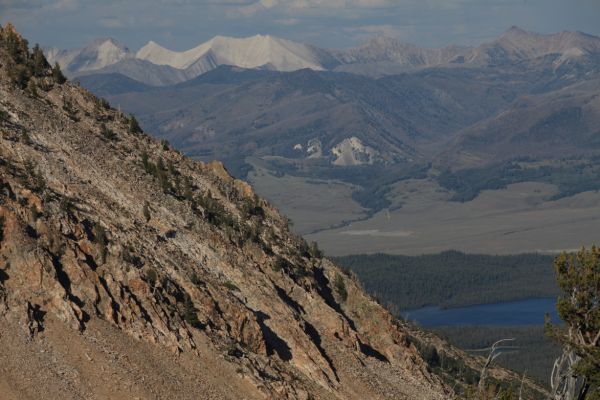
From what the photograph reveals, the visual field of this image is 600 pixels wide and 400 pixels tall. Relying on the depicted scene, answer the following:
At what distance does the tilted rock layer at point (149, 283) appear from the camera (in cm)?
5291

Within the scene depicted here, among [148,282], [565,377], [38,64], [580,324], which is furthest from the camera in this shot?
A: [38,64]

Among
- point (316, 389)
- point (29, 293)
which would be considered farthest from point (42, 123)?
point (316, 389)

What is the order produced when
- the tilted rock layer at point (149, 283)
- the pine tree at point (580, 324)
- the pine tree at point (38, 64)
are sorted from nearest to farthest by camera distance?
the pine tree at point (580, 324)
the tilted rock layer at point (149, 283)
the pine tree at point (38, 64)

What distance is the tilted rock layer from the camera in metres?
52.9

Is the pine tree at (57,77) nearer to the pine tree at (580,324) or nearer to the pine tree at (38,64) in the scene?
the pine tree at (38,64)

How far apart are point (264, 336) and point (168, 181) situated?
1872 cm

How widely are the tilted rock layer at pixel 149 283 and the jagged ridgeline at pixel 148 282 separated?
0.13 metres

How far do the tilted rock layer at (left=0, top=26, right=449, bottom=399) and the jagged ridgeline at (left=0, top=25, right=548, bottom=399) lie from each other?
126 millimetres

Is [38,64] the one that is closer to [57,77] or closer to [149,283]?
[57,77]

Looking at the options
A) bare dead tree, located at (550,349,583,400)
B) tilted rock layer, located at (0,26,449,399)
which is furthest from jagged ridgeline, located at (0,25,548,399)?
bare dead tree, located at (550,349,583,400)

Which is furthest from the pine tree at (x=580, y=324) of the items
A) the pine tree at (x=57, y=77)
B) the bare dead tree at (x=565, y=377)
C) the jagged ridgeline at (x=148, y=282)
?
the pine tree at (x=57, y=77)

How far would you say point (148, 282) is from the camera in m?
60.7

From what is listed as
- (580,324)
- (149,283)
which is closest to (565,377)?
(580,324)

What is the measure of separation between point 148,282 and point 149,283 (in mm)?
91
